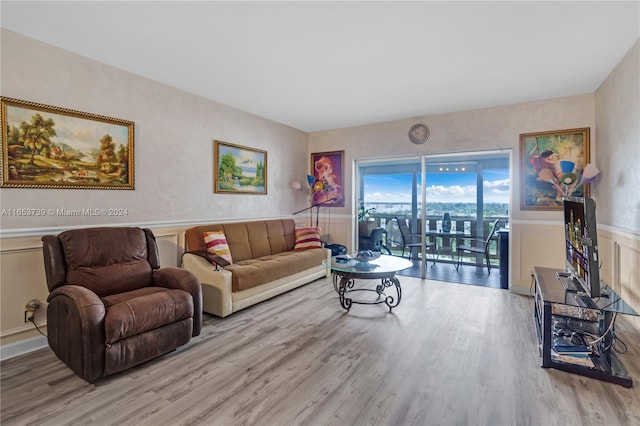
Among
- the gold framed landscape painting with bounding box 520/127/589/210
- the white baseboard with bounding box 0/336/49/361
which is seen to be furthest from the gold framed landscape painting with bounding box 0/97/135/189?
the gold framed landscape painting with bounding box 520/127/589/210

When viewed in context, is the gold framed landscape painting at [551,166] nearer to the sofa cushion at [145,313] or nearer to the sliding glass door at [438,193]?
the sliding glass door at [438,193]

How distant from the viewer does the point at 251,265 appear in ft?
12.4

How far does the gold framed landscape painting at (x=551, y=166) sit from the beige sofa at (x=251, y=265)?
3.02 meters

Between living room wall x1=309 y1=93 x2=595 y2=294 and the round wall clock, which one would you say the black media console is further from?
the round wall clock

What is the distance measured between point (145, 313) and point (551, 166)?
5.03m

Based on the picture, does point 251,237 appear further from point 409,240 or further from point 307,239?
point 409,240

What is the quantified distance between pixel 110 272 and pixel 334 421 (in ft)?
7.49

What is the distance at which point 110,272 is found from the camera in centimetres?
275

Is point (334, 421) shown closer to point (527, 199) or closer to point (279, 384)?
point (279, 384)

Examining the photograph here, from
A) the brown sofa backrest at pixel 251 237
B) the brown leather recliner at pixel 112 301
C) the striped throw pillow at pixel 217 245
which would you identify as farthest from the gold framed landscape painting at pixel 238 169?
the brown leather recliner at pixel 112 301

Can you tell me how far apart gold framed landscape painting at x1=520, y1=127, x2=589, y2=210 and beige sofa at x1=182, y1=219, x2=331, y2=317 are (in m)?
3.02

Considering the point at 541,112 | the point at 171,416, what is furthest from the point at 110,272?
the point at 541,112

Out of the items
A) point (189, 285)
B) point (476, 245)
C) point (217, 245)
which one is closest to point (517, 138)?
point (476, 245)

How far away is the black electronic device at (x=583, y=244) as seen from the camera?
2.19m
